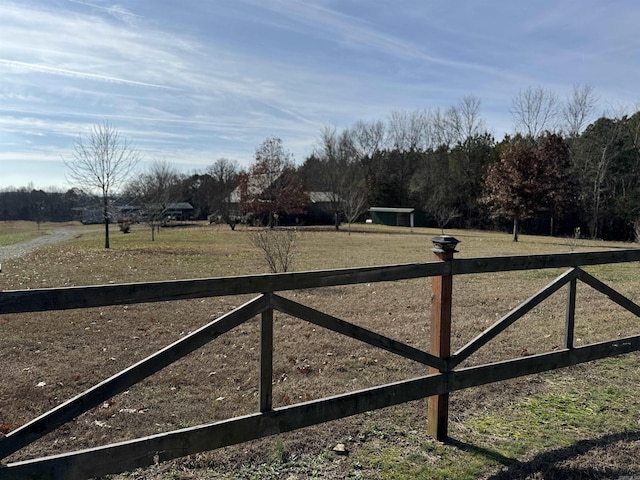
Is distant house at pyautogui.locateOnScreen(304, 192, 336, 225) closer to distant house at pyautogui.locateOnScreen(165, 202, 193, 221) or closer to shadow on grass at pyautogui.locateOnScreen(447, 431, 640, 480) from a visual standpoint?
distant house at pyautogui.locateOnScreen(165, 202, 193, 221)

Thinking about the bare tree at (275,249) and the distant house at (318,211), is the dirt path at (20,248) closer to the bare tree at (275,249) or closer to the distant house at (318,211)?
the bare tree at (275,249)

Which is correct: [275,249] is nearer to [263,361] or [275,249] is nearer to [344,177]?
[263,361]

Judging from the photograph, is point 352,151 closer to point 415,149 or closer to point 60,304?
point 415,149

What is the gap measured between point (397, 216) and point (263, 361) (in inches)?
2224

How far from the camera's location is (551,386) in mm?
4859

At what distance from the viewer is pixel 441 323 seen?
11.8ft

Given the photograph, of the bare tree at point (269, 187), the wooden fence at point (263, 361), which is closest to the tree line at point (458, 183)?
the bare tree at point (269, 187)

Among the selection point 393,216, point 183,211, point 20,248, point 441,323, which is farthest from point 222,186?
point 441,323

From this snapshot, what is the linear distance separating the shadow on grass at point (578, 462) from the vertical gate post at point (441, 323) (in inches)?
6.7

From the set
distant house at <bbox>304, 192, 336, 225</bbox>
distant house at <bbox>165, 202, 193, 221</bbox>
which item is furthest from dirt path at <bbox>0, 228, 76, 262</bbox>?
distant house at <bbox>165, 202, 193, 221</bbox>

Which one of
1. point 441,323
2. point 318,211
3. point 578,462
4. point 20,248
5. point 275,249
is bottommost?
point 20,248

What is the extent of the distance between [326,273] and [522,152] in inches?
1234

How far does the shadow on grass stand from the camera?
3.19 meters

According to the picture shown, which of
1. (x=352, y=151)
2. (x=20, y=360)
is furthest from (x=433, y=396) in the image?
(x=352, y=151)
